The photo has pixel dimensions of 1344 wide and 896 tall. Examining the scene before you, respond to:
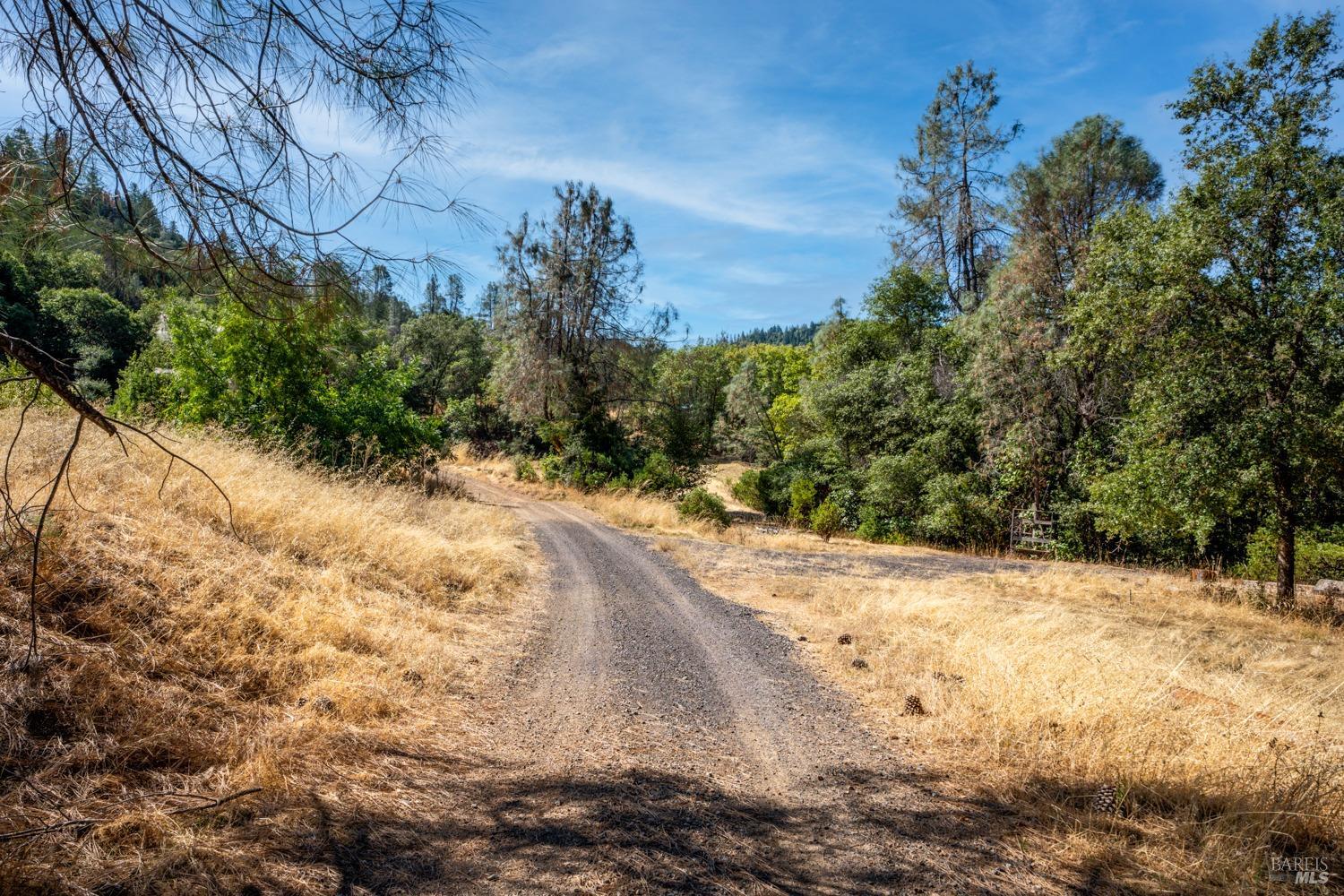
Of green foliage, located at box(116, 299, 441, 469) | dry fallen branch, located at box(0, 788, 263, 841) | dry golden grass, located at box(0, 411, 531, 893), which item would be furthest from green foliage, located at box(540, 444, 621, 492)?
dry fallen branch, located at box(0, 788, 263, 841)

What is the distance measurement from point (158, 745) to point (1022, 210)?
1005 inches

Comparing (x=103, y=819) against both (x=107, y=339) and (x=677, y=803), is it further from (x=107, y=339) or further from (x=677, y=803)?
(x=107, y=339)

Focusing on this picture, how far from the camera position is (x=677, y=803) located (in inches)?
132

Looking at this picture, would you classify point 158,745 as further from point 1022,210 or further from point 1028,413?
point 1022,210

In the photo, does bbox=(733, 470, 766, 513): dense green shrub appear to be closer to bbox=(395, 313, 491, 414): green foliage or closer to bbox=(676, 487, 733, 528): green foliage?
bbox=(676, 487, 733, 528): green foliage

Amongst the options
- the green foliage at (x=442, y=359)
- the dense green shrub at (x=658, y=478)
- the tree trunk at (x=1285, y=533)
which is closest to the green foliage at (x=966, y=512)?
the tree trunk at (x=1285, y=533)

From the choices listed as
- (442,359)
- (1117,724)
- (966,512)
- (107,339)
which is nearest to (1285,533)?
(966,512)

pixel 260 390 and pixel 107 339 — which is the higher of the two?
pixel 107 339

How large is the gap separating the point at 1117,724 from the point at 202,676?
6.06 meters

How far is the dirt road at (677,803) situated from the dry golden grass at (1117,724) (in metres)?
0.41

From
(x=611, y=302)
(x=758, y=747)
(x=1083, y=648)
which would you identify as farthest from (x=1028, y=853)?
(x=611, y=302)

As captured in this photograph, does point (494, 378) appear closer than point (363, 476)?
No

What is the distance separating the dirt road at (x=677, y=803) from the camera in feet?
8.86

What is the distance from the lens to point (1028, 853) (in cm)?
298
